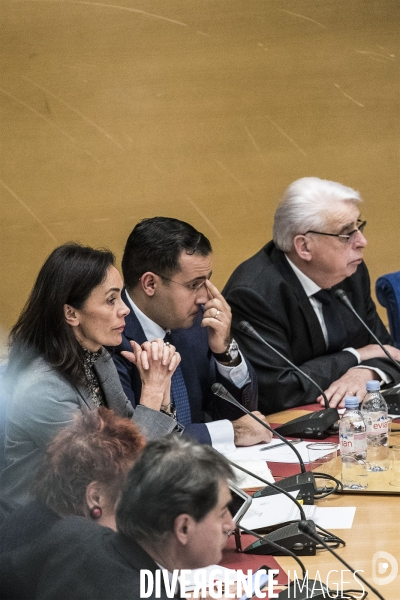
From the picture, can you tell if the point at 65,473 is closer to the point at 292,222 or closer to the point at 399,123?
the point at 292,222

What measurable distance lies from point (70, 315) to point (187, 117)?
2191 millimetres

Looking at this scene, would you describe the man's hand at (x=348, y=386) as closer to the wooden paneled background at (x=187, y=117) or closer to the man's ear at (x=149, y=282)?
the man's ear at (x=149, y=282)

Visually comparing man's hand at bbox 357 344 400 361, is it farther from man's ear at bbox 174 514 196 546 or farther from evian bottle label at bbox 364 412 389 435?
man's ear at bbox 174 514 196 546

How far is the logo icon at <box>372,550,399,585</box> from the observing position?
1639mm

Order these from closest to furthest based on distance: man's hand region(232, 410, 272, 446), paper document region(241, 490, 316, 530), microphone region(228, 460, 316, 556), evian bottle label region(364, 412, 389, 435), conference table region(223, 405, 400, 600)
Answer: conference table region(223, 405, 400, 600) < microphone region(228, 460, 316, 556) < paper document region(241, 490, 316, 530) < evian bottle label region(364, 412, 389, 435) < man's hand region(232, 410, 272, 446)

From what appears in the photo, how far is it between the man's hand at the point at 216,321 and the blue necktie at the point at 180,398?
14cm

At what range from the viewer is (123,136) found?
13.8 ft

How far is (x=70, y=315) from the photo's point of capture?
89.8 inches

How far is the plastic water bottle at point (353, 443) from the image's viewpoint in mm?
2201

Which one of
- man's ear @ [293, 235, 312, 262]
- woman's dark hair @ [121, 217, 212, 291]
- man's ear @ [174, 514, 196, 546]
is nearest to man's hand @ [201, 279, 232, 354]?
woman's dark hair @ [121, 217, 212, 291]

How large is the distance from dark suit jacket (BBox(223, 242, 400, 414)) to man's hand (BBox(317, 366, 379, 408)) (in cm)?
6

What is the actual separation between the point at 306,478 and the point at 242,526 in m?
0.37

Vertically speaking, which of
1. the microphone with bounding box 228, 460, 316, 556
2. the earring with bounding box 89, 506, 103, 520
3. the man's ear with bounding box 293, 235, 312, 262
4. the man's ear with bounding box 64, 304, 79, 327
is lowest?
the microphone with bounding box 228, 460, 316, 556

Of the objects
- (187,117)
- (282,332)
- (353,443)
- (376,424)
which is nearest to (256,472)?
(353,443)
